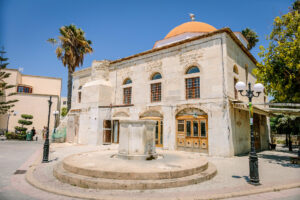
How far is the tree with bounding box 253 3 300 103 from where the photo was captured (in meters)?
9.92

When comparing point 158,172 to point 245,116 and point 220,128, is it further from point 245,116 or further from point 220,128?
point 245,116

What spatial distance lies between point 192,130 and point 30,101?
92.1 feet

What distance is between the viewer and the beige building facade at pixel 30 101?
1144 inches

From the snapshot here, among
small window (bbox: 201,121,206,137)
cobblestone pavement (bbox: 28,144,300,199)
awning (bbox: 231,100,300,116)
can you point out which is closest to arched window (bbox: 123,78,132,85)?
small window (bbox: 201,121,206,137)

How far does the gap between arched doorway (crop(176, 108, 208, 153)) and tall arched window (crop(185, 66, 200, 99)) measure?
1070 mm

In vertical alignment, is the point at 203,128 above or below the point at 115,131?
above

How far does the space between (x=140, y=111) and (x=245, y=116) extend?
322 inches

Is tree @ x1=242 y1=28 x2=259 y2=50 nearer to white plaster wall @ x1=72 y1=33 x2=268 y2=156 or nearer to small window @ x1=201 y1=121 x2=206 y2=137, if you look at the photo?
white plaster wall @ x1=72 y1=33 x2=268 y2=156

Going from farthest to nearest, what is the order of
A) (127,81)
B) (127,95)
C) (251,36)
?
(251,36)
(127,81)
(127,95)

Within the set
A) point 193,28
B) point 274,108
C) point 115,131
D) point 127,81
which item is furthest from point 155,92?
point 274,108

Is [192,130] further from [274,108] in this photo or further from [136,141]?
[136,141]

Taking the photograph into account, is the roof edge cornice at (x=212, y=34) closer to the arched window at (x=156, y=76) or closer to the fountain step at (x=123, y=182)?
the arched window at (x=156, y=76)

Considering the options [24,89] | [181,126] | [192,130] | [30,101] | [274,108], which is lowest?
[192,130]

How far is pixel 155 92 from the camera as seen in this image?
1550 cm
